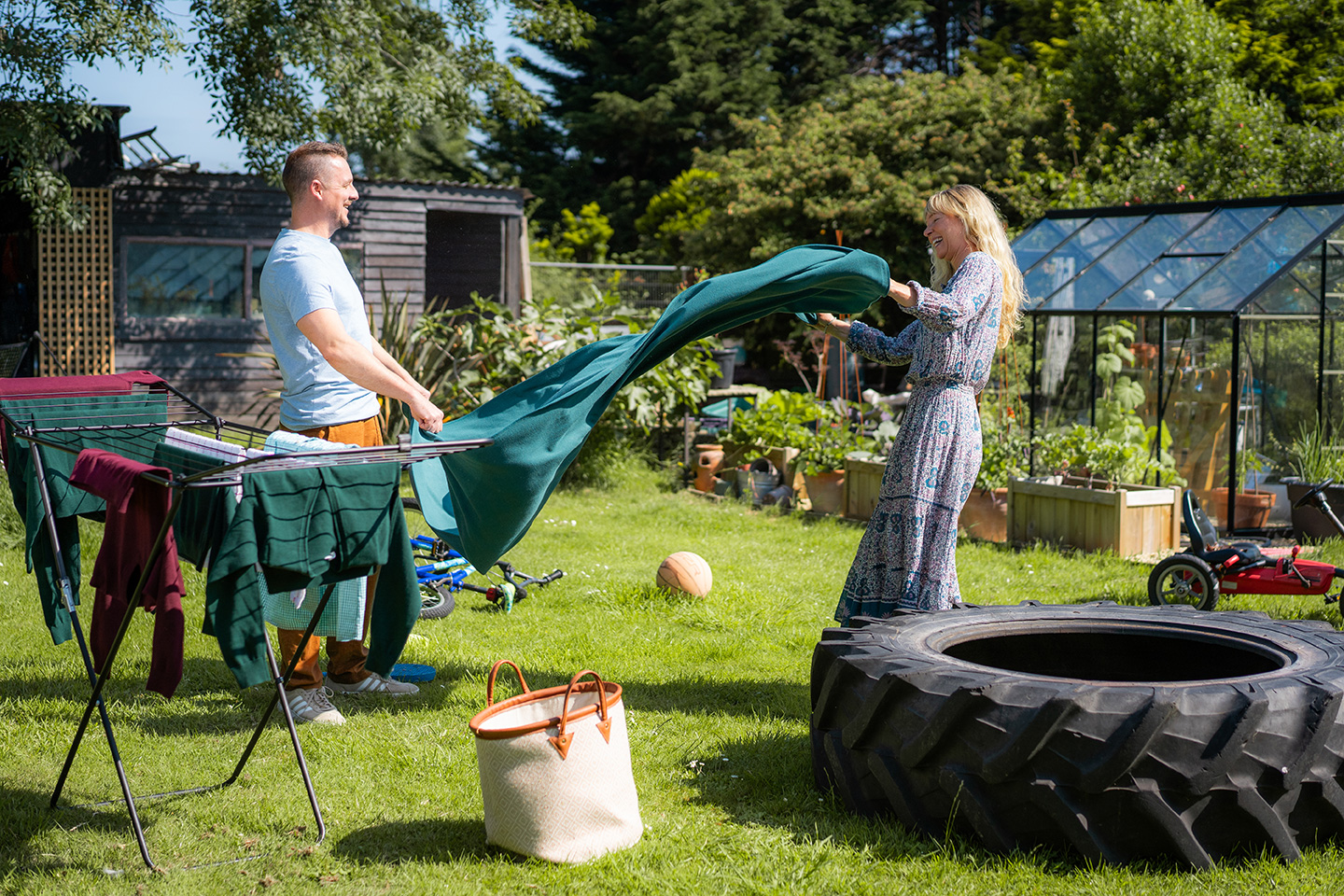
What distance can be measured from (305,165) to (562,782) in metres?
2.23

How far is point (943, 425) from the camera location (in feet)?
12.8

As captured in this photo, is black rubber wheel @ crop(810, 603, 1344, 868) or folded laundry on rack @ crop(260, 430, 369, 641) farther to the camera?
folded laundry on rack @ crop(260, 430, 369, 641)

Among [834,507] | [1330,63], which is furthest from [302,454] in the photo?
[1330,63]

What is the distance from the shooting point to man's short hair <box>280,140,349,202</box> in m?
3.79

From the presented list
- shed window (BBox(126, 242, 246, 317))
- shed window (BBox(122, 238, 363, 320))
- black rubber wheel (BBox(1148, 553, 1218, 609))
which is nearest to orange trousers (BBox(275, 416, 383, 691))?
black rubber wheel (BBox(1148, 553, 1218, 609))

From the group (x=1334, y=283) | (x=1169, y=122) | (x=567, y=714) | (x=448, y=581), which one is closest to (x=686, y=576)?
(x=448, y=581)

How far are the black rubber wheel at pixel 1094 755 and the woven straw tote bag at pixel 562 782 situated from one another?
0.63 metres

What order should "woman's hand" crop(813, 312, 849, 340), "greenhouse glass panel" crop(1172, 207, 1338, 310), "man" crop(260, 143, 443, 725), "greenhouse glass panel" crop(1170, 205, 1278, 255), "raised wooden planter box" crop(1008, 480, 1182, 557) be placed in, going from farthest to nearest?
1. "greenhouse glass panel" crop(1170, 205, 1278, 255)
2. "greenhouse glass panel" crop(1172, 207, 1338, 310)
3. "raised wooden planter box" crop(1008, 480, 1182, 557)
4. "woman's hand" crop(813, 312, 849, 340)
5. "man" crop(260, 143, 443, 725)

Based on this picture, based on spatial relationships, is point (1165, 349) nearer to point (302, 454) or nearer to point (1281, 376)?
point (1281, 376)

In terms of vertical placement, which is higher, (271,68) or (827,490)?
(271,68)

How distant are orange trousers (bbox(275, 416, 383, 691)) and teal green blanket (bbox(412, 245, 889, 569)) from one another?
0.24 m

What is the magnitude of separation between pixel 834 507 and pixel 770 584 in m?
3.12

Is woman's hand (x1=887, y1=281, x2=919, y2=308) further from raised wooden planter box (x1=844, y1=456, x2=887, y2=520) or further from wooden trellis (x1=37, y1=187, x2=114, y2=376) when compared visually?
wooden trellis (x1=37, y1=187, x2=114, y2=376)

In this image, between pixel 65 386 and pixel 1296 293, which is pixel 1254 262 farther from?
pixel 65 386
